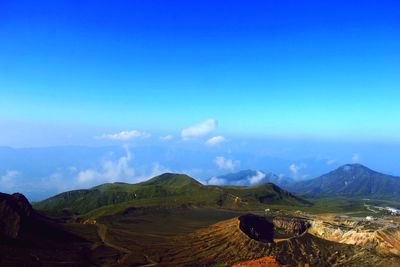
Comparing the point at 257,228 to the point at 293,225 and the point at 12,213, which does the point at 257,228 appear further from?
the point at 12,213

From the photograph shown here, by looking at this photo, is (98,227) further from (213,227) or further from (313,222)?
(313,222)

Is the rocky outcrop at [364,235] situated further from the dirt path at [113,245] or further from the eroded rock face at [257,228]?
the dirt path at [113,245]

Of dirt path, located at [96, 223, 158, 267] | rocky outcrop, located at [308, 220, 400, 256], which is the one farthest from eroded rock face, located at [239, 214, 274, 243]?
dirt path, located at [96, 223, 158, 267]

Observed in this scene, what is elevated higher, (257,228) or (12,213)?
(12,213)

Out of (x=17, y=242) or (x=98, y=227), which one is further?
(x=98, y=227)

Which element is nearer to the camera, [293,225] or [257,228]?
[257,228]

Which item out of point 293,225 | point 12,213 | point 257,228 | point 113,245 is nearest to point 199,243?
point 113,245

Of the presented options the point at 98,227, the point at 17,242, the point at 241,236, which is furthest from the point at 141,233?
the point at 17,242

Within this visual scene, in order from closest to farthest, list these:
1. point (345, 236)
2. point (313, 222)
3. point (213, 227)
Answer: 1. point (345, 236)
2. point (213, 227)
3. point (313, 222)
